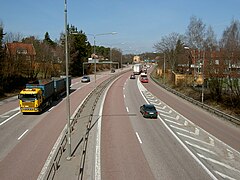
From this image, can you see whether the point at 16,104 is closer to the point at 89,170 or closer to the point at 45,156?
the point at 45,156

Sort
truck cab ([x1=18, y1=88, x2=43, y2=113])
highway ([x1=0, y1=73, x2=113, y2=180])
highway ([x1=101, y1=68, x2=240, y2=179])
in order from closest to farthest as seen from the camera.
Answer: highway ([x1=101, y1=68, x2=240, y2=179])
highway ([x1=0, y1=73, x2=113, y2=180])
truck cab ([x1=18, y1=88, x2=43, y2=113])

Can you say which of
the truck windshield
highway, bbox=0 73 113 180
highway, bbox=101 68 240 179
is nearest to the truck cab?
the truck windshield

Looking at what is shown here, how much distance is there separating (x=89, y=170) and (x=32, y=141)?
→ 6400 millimetres

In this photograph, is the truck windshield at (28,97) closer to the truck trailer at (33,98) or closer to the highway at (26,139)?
the truck trailer at (33,98)

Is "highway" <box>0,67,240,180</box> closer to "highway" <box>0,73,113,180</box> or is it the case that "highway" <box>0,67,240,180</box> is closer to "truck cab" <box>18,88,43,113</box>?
"highway" <box>0,73,113,180</box>

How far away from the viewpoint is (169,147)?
658 inches

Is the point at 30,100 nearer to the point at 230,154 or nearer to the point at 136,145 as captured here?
the point at 136,145

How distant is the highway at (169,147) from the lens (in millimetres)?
12977

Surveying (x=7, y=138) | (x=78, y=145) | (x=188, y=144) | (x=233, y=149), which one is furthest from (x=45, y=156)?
(x=233, y=149)

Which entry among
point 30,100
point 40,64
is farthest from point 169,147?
point 40,64

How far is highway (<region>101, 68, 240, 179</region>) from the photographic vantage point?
12977mm

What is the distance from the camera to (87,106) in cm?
3045

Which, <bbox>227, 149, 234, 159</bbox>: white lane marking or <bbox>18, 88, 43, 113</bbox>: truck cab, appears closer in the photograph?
<bbox>227, 149, 234, 159</bbox>: white lane marking

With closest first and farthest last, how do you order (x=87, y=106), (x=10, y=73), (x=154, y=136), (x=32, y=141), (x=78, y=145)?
(x=78, y=145) → (x=32, y=141) → (x=154, y=136) → (x=87, y=106) → (x=10, y=73)
